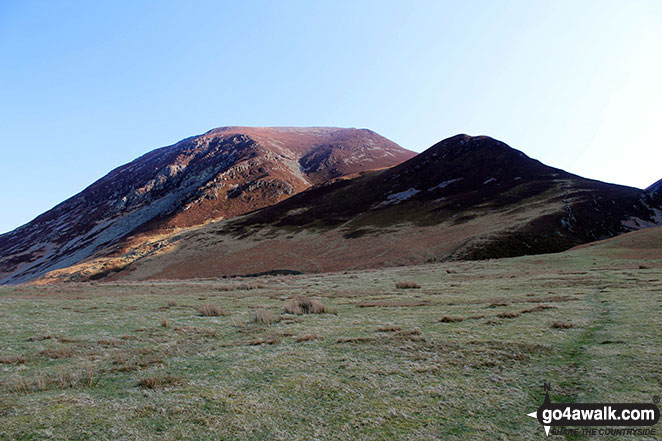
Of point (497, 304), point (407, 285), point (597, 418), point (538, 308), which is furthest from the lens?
point (407, 285)

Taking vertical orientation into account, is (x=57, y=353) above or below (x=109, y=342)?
above

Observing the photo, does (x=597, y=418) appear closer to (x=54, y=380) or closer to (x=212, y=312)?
(x=54, y=380)

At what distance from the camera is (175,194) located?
464ft

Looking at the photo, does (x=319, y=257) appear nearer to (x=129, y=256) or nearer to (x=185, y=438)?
(x=129, y=256)

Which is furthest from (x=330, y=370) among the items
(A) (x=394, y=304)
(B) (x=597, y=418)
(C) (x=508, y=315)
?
(A) (x=394, y=304)

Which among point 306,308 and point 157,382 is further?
point 306,308

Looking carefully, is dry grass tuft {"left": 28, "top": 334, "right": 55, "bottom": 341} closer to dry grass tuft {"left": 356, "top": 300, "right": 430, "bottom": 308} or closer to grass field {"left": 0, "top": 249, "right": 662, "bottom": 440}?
grass field {"left": 0, "top": 249, "right": 662, "bottom": 440}

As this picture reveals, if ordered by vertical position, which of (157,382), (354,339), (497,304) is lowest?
(497,304)

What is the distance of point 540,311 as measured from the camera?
14008 millimetres

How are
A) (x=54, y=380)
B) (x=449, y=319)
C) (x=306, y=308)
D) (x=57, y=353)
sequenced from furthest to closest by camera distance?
(x=306, y=308) → (x=449, y=319) → (x=57, y=353) → (x=54, y=380)

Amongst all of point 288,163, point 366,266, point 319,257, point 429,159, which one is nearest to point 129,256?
point 319,257

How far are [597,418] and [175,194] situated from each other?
151 metres

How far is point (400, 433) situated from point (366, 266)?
49548mm

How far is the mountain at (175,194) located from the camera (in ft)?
380
